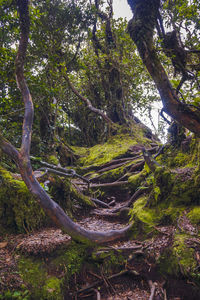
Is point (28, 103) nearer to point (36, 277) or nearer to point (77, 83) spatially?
point (36, 277)

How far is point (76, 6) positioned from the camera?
35.3 ft

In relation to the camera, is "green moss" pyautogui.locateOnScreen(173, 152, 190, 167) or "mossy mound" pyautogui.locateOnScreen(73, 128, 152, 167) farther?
"mossy mound" pyautogui.locateOnScreen(73, 128, 152, 167)

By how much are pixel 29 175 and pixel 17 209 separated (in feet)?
4.78

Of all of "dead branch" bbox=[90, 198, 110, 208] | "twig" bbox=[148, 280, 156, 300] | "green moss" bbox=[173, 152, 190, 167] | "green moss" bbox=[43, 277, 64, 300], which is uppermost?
"green moss" bbox=[173, 152, 190, 167]

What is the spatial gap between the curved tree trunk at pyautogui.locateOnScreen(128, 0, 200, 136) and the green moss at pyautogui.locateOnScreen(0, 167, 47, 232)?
3.83 m

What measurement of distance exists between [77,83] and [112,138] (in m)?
6.53

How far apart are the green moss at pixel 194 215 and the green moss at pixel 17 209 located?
3.56m

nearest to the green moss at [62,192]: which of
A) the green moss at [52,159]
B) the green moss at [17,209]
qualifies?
the green moss at [17,209]

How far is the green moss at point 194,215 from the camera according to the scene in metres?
3.85

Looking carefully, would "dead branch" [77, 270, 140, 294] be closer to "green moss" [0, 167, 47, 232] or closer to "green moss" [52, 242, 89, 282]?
"green moss" [52, 242, 89, 282]

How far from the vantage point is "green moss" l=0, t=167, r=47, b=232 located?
434 centimetres

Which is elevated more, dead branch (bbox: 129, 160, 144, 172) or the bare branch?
the bare branch

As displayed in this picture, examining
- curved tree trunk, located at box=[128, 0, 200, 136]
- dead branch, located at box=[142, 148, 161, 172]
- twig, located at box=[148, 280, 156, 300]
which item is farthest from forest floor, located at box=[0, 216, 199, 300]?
curved tree trunk, located at box=[128, 0, 200, 136]

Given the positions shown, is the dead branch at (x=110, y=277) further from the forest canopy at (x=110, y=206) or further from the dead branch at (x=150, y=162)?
the dead branch at (x=150, y=162)
